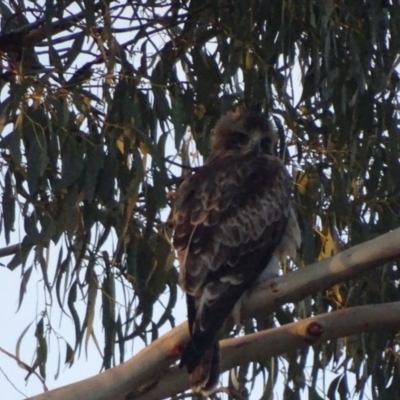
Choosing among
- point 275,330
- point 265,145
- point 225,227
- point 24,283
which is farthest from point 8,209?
point 265,145

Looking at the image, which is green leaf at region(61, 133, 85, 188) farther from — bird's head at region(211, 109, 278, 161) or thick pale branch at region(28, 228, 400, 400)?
bird's head at region(211, 109, 278, 161)

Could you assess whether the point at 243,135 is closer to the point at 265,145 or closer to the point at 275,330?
the point at 265,145

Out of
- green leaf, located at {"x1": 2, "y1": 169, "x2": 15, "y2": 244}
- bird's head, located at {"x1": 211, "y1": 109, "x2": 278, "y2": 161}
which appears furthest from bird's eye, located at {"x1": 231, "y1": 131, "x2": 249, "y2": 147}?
green leaf, located at {"x1": 2, "y1": 169, "x2": 15, "y2": 244}

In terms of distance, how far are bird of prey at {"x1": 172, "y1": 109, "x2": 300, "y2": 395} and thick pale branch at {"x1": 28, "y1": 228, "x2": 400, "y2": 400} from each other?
17cm

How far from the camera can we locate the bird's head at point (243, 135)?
4027mm

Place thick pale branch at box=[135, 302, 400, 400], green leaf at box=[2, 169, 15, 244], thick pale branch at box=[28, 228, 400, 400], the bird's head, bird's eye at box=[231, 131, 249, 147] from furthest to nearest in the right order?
bird's eye at box=[231, 131, 249, 147] → the bird's head → green leaf at box=[2, 169, 15, 244] → thick pale branch at box=[135, 302, 400, 400] → thick pale branch at box=[28, 228, 400, 400]

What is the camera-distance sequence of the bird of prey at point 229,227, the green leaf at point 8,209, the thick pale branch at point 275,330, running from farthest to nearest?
the green leaf at point 8,209 → the bird of prey at point 229,227 → the thick pale branch at point 275,330

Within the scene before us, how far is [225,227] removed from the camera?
3590mm

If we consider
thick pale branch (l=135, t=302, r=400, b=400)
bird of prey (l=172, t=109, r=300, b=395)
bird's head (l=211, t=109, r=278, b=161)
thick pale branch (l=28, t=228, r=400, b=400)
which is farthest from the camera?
bird's head (l=211, t=109, r=278, b=161)

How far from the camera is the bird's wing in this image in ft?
10.8

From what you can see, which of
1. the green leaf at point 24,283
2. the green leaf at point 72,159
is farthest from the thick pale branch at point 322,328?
the green leaf at point 72,159

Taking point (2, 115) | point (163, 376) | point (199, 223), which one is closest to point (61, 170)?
point (2, 115)

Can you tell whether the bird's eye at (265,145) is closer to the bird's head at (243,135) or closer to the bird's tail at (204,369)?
the bird's head at (243,135)

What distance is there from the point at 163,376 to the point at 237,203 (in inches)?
32.9
